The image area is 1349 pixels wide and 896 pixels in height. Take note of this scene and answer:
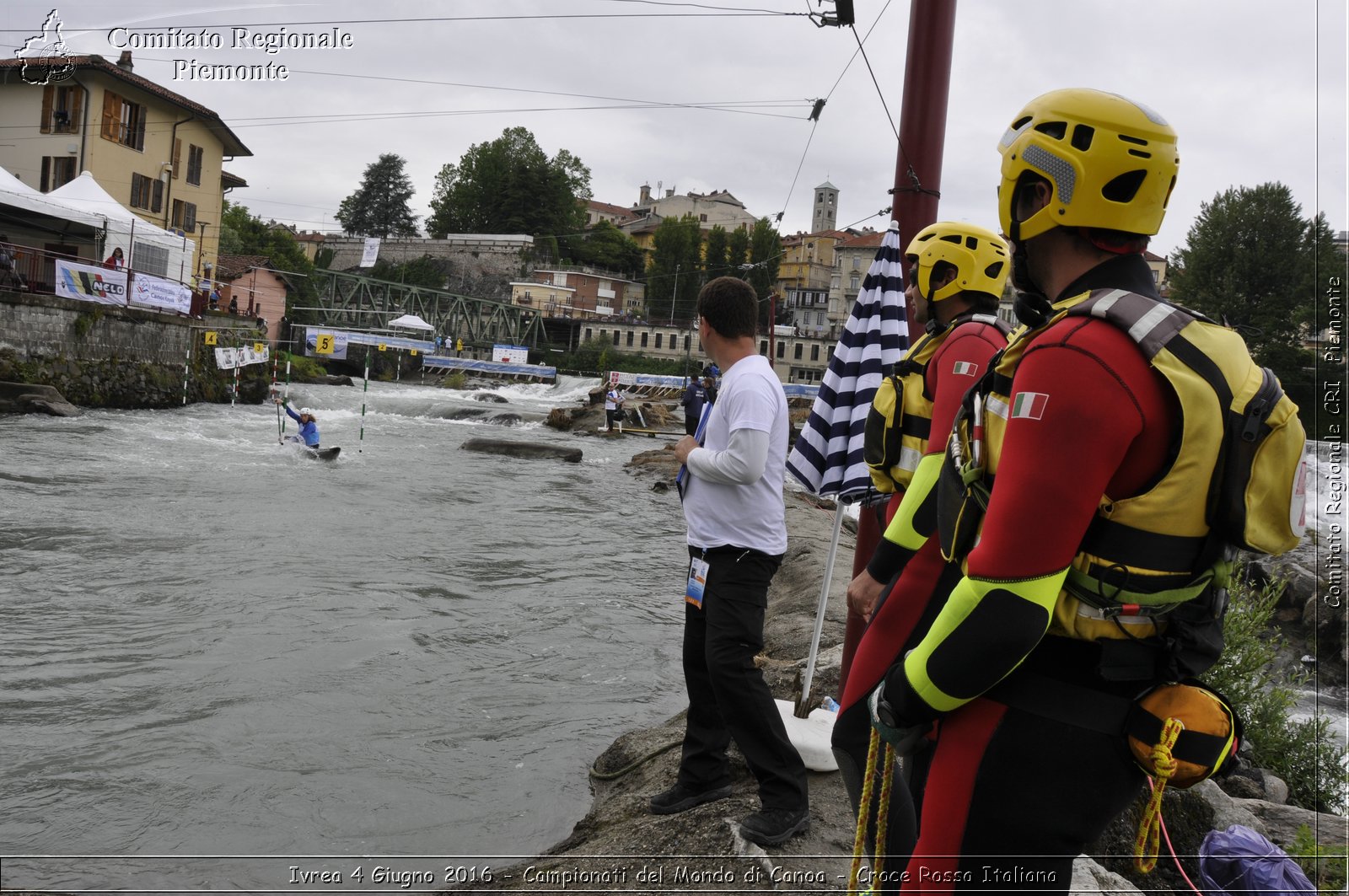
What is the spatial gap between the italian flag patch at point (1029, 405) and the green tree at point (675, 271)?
103544 millimetres

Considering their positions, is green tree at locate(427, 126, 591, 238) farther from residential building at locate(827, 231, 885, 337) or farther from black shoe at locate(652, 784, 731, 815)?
black shoe at locate(652, 784, 731, 815)

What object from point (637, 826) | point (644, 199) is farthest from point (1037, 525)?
point (644, 199)

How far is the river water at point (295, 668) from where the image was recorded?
5055mm

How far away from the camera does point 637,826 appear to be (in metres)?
4.36

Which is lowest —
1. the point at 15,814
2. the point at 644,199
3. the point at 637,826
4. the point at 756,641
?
the point at 15,814

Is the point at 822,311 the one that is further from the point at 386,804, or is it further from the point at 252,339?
the point at 386,804

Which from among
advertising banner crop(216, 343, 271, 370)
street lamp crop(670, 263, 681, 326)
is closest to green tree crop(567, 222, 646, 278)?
street lamp crop(670, 263, 681, 326)

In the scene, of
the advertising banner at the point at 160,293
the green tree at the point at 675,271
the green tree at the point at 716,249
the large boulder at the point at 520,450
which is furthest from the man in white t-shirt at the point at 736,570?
the green tree at the point at 716,249

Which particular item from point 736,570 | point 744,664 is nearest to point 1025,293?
point 736,570

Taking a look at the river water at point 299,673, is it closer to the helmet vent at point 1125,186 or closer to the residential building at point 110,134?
the helmet vent at point 1125,186

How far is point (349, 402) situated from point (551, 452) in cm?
1649

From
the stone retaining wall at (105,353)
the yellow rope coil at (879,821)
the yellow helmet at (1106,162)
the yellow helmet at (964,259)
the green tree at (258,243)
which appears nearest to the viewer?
the yellow helmet at (1106,162)

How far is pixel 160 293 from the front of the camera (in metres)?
31.4

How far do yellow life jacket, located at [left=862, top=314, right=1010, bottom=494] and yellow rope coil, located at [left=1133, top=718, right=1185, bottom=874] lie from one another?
4.81 feet
